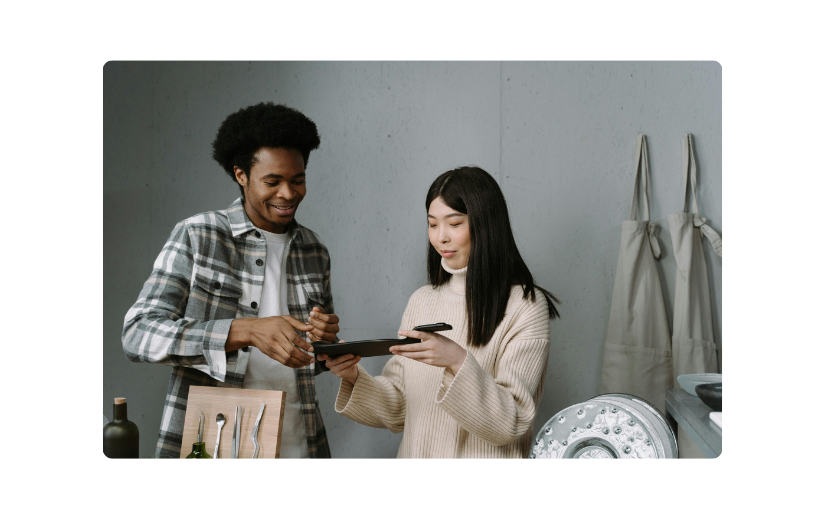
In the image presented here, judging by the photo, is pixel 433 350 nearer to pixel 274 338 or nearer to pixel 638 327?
pixel 274 338

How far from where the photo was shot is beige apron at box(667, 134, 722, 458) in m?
1.62

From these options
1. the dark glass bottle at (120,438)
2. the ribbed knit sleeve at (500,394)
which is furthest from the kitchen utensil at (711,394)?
the dark glass bottle at (120,438)

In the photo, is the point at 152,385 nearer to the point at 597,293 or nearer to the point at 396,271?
the point at 396,271

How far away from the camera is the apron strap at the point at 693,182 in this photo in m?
1.62

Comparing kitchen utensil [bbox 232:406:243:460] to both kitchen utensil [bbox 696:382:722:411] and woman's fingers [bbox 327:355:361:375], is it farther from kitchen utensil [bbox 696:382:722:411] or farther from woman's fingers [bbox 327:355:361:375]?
kitchen utensil [bbox 696:382:722:411]

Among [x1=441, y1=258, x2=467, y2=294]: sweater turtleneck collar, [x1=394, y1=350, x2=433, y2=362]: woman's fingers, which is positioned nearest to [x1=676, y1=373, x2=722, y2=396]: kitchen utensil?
[x1=441, y1=258, x2=467, y2=294]: sweater turtleneck collar

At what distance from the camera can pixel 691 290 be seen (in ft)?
5.38

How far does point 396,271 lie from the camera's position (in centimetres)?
167

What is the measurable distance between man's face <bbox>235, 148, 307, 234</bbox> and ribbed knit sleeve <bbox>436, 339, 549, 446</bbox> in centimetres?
63

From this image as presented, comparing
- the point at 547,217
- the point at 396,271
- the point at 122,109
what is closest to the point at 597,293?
the point at 547,217

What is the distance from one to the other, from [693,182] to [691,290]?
310 millimetres

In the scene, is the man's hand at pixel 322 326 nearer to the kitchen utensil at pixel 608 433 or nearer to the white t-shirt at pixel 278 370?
the white t-shirt at pixel 278 370

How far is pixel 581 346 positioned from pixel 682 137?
668 millimetres

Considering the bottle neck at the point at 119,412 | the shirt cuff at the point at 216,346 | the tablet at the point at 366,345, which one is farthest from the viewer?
the bottle neck at the point at 119,412
